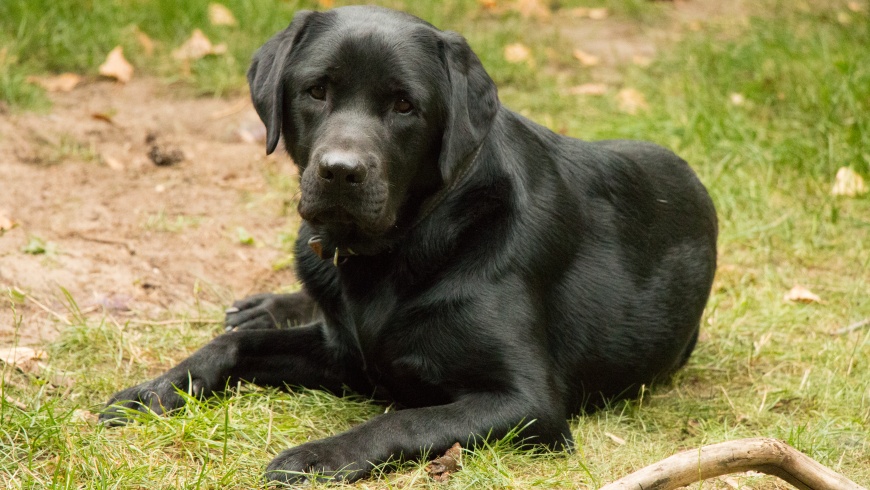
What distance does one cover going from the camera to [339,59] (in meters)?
3.29

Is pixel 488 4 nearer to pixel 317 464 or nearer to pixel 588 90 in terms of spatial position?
pixel 588 90

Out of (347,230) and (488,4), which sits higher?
(347,230)

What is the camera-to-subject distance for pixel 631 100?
6.77m

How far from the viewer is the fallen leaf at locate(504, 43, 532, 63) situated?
727 centimetres

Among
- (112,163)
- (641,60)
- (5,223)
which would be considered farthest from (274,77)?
(641,60)

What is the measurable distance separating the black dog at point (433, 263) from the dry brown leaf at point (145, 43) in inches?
145

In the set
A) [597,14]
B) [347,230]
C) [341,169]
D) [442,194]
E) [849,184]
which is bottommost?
[849,184]

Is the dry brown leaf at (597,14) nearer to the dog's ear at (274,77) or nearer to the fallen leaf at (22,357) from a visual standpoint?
the dog's ear at (274,77)

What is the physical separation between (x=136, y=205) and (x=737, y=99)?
3791mm

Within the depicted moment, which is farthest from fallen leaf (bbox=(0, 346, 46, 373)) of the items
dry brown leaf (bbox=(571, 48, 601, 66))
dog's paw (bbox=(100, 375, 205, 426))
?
dry brown leaf (bbox=(571, 48, 601, 66))

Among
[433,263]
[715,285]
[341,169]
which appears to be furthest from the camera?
[715,285]

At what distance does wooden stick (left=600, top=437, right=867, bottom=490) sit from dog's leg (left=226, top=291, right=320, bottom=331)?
6.32ft

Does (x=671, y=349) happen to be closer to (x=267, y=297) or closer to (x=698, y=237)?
(x=698, y=237)

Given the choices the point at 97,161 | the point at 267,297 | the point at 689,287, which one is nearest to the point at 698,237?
the point at 689,287
